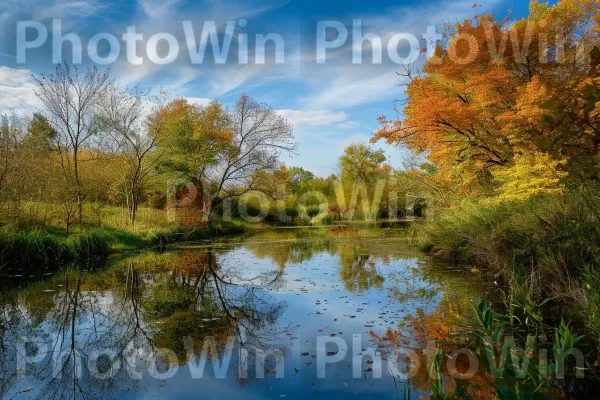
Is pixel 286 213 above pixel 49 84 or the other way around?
the other way around

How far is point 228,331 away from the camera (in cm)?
537

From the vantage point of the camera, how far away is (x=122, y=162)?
17969 millimetres

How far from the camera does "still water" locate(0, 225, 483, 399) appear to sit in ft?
12.7

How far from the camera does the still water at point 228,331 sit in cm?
387

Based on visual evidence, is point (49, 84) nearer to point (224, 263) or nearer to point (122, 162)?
point (122, 162)

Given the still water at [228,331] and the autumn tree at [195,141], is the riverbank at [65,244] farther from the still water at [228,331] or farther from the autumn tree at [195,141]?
the autumn tree at [195,141]

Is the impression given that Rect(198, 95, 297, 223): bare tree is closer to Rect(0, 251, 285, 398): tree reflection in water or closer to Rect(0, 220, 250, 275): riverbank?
Rect(0, 220, 250, 275): riverbank

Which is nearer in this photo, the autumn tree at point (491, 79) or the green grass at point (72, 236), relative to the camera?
the green grass at point (72, 236)

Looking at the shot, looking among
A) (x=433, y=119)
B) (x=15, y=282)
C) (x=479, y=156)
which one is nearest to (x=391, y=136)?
(x=433, y=119)

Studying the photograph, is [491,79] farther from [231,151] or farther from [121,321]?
[231,151]

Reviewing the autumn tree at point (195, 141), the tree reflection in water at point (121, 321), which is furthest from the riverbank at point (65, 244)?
the autumn tree at point (195, 141)

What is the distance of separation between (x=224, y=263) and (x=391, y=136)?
6.32 meters

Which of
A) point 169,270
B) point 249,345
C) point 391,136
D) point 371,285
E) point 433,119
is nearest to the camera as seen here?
point 249,345

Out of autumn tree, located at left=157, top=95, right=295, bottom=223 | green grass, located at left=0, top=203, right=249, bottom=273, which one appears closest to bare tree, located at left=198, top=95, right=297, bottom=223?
autumn tree, located at left=157, top=95, right=295, bottom=223
